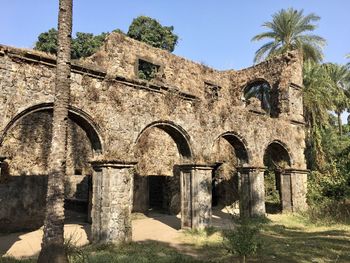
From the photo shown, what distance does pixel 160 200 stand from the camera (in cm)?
1747

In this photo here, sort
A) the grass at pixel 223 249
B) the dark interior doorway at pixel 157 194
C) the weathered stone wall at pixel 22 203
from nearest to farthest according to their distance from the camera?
1. the grass at pixel 223 249
2. the weathered stone wall at pixel 22 203
3. the dark interior doorway at pixel 157 194

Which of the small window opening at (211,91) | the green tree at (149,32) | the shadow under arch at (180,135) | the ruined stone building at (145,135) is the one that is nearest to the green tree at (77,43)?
the green tree at (149,32)

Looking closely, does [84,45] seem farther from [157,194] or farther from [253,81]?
[157,194]

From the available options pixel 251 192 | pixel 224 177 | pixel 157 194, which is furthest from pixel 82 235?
pixel 224 177

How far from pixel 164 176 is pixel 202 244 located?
24.5 feet

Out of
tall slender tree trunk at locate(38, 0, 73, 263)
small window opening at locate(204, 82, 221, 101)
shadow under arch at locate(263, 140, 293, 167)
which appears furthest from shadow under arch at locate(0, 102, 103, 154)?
small window opening at locate(204, 82, 221, 101)

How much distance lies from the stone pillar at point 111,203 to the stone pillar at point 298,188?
375 inches

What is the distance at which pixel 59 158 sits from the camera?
254 inches

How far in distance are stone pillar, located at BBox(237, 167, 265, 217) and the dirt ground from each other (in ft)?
3.62

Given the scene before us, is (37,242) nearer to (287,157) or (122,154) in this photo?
(122,154)

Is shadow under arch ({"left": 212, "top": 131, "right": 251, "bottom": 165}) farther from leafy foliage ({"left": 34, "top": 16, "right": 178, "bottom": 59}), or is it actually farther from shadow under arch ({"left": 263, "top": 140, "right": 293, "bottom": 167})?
leafy foliage ({"left": 34, "top": 16, "right": 178, "bottom": 59})

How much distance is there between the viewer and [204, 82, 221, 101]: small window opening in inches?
754

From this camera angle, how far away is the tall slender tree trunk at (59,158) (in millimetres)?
6168

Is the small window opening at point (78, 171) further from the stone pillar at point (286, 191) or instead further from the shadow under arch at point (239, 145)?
the stone pillar at point (286, 191)
